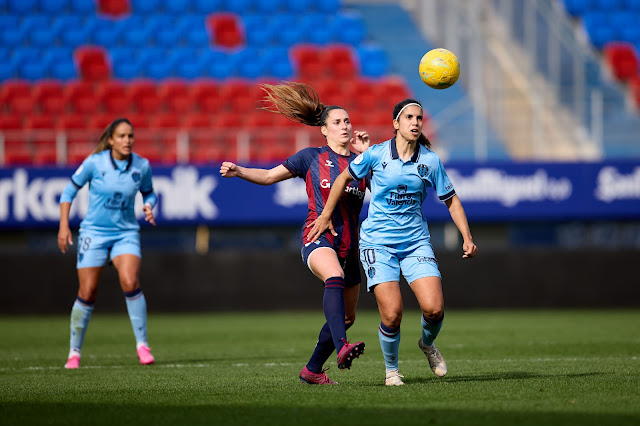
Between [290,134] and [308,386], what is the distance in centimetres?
1150

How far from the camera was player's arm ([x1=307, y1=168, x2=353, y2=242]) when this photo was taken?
6.88 metres

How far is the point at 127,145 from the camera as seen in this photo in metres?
9.38

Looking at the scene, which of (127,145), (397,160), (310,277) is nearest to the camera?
(397,160)

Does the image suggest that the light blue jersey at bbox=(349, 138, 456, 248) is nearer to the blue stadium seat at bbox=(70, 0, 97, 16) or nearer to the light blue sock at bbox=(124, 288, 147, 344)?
the light blue sock at bbox=(124, 288, 147, 344)

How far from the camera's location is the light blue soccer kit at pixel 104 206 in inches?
371

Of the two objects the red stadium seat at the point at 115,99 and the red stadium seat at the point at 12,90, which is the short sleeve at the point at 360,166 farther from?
the red stadium seat at the point at 12,90

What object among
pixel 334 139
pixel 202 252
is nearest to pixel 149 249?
pixel 202 252

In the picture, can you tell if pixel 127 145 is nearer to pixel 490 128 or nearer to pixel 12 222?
pixel 12 222

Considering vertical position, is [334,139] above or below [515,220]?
above

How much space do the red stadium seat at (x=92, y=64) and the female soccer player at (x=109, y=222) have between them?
13385 mm

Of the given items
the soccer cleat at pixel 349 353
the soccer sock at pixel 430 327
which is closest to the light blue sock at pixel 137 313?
the soccer sock at pixel 430 327

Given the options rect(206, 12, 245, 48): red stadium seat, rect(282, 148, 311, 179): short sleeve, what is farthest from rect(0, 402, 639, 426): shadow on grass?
rect(206, 12, 245, 48): red stadium seat

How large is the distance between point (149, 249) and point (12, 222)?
107 inches

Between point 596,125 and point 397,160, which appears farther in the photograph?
point 596,125
